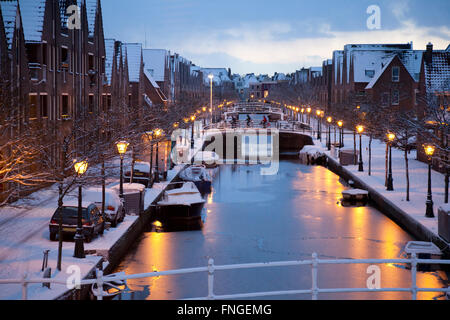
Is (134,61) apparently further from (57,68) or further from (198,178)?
(57,68)

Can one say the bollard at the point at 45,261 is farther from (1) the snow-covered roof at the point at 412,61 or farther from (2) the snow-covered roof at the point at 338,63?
(2) the snow-covered roof at the point at 338,63

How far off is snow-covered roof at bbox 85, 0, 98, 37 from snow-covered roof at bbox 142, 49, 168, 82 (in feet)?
123

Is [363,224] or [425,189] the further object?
[425,189]

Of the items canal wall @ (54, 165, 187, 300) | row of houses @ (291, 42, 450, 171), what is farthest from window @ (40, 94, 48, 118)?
row of houses @ (291, 42, 450, 171)

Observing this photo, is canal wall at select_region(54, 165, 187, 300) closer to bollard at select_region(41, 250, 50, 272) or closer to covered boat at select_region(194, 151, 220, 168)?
bollard at select_region(41, 250, 50, 272)

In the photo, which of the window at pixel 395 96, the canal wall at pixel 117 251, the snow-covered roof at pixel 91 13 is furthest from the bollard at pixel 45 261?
the window at pixel 395 96

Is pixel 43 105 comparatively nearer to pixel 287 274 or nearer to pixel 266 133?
pixel 287 274

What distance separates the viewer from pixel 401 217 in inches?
1170

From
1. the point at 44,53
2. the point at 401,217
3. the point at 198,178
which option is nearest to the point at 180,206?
the point at 401,217

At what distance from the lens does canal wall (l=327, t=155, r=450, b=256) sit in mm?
23534

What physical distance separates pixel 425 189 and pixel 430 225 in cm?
936

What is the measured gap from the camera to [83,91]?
142 feet

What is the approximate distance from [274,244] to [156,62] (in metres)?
60.8
